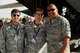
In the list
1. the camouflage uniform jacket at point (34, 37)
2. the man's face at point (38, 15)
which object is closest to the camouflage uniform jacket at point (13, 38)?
the camouflage uniform jacket at point (34, 37)

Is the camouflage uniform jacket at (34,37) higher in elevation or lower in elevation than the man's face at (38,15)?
lower

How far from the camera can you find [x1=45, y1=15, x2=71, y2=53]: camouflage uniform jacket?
5609mm

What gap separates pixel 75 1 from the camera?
1497 cm

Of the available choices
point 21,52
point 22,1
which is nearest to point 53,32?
point 21,52

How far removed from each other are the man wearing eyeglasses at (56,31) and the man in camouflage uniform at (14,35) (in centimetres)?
50

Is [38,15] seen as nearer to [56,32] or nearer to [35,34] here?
[35,34]

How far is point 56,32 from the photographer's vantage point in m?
5.71

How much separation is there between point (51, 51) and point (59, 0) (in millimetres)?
10763

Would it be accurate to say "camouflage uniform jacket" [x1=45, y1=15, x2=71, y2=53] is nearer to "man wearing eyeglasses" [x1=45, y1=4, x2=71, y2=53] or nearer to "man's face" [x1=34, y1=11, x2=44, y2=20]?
"man wearing eyeglasses" [x1=45, y1=4, x2=71, y2=53]

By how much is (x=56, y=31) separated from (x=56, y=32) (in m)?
0.02

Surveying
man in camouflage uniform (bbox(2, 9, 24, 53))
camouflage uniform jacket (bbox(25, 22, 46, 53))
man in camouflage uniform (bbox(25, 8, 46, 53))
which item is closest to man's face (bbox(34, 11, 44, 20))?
man in camouflage uniform (bbox(25, 8, 46, 53))

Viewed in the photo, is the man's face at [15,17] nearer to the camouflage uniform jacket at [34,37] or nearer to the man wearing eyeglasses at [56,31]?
the camouflage uniform jacket at [34,37]

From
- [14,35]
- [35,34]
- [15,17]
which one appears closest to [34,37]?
[35,34]

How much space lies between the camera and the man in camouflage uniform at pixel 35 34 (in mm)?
5891
